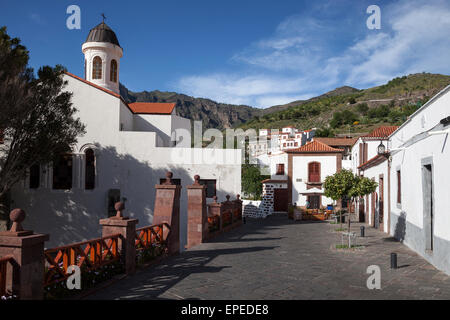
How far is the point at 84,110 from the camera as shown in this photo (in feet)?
70.9

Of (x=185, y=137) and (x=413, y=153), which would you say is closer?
(x=413, y=153)

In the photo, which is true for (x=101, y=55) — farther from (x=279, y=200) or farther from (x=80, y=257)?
(x=80, y=257)

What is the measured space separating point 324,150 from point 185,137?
450 inches

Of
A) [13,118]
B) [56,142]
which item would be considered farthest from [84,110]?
[13,118]

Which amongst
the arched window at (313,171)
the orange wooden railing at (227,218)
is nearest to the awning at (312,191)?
the arched window at (313,171)

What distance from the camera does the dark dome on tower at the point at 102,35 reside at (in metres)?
26.7

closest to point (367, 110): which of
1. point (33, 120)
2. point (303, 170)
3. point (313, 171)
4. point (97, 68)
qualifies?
point (313, 171)

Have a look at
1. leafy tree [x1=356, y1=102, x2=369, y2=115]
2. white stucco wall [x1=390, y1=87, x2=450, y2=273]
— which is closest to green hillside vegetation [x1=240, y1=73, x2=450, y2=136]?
leafy tree [x1=356, y1=102, x2=369, y2=115]

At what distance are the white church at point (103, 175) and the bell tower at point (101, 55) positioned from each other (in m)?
5.31

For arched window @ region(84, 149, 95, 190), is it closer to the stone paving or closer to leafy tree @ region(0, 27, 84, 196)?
leafy tree @ region(0, 27, 84, 196)

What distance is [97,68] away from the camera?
26.9 m

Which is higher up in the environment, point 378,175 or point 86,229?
point 378,175

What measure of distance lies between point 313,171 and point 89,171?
17491 millimetres
